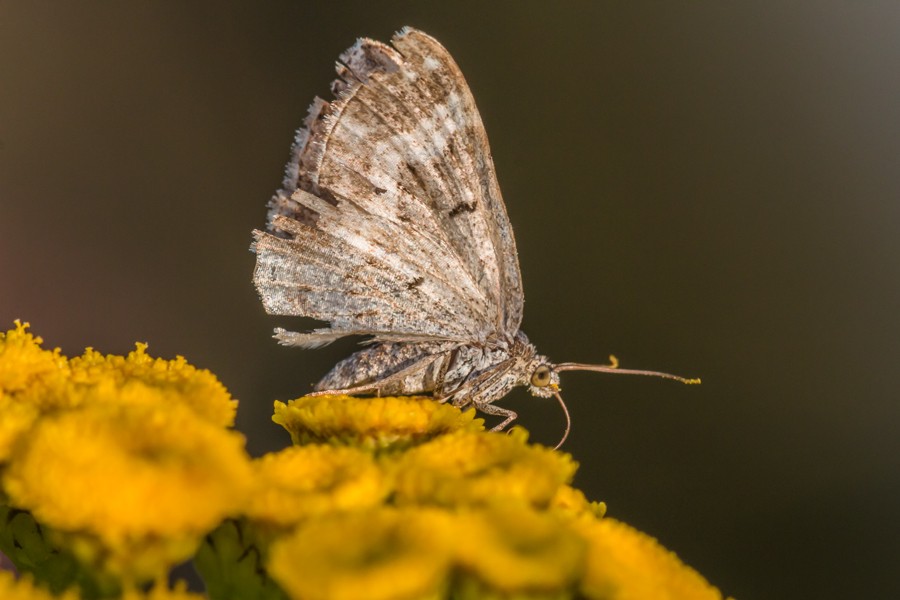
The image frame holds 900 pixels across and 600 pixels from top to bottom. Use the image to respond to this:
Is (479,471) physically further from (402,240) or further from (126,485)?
(402,240)

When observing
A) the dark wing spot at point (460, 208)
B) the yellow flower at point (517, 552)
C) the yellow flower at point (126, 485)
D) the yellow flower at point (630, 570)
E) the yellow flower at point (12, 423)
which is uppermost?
the dark wing spot at point (460, 208)

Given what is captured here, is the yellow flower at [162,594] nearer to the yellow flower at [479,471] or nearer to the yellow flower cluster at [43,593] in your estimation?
the yellow flower cluster at [43,593]

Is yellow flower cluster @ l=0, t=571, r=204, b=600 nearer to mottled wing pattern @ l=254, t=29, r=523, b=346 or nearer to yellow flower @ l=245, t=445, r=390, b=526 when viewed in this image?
yellow flower @ l=245, t=445, r=390, b=526

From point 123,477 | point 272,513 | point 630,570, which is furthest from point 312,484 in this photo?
point 630,570

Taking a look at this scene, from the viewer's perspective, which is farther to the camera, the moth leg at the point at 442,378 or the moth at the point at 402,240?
the moth leg at the point at 442,378

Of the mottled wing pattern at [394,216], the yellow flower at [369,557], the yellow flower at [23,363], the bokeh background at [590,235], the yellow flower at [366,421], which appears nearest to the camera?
the yellow flower at [369,557]

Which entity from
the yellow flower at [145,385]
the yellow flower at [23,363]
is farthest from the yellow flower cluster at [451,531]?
the yellow flower at [23,363]

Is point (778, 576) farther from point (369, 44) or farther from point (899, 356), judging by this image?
point (369, 44)

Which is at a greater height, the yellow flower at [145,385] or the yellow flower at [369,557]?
the yellow flower at [369,557]
